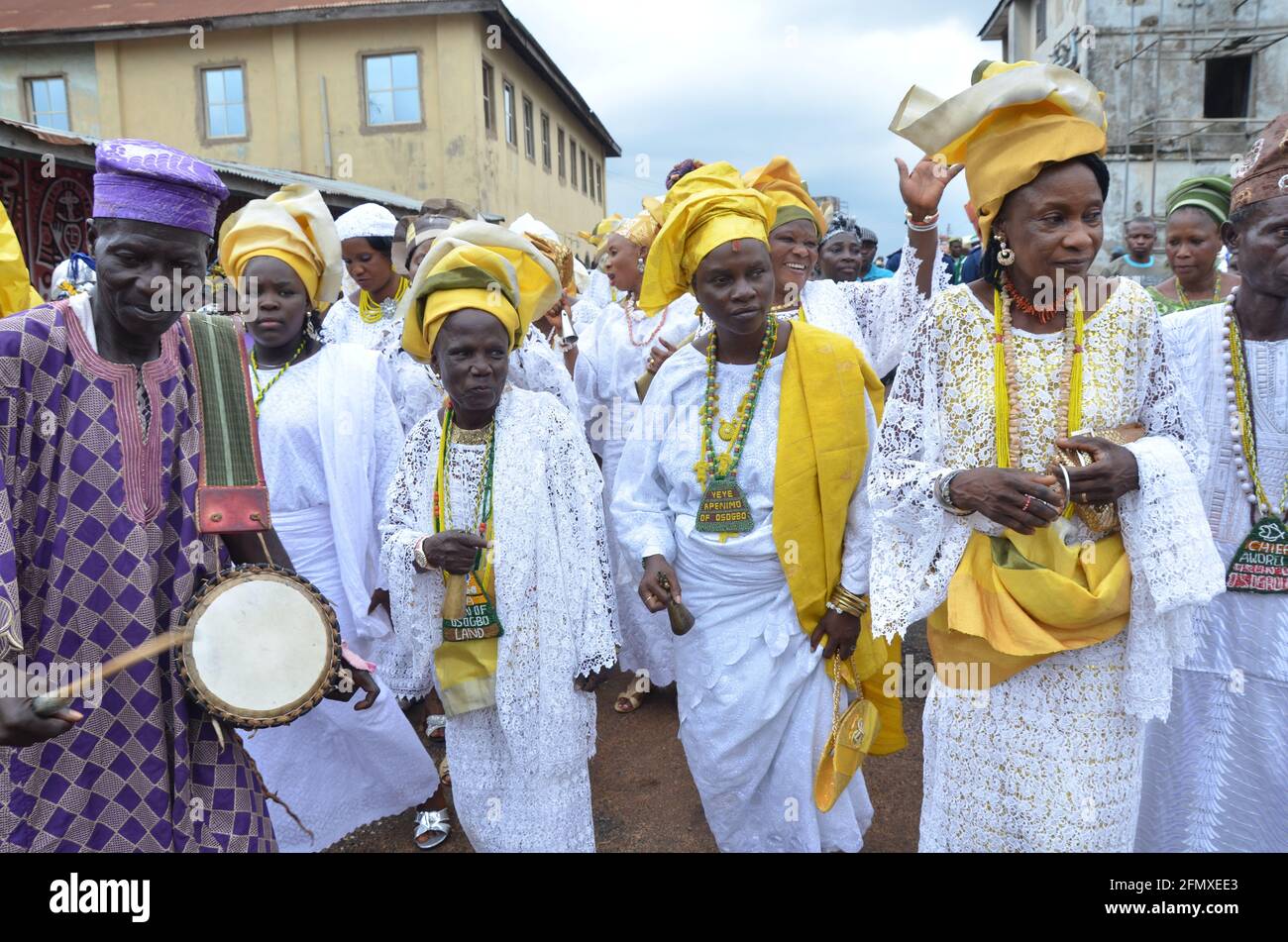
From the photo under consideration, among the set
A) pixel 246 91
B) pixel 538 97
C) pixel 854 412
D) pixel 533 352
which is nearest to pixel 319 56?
pixel 246 91

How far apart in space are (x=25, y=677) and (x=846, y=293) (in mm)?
3676

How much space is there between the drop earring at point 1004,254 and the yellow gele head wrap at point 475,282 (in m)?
1.60

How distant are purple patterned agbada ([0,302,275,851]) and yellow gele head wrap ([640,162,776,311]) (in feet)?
5.40

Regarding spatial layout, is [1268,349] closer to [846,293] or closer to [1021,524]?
[1021,524]

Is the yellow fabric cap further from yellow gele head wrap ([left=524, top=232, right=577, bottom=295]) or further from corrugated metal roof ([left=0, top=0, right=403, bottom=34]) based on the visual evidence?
corrugated metal roof ([left=0, top=0, right=403, bottom=34])

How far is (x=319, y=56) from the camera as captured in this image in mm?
19453

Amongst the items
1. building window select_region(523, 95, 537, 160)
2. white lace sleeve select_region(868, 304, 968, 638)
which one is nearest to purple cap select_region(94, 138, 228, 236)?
white lace sleeve select_region(868, 304, 968, 638)

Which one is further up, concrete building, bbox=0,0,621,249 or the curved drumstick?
concrete building, bbox=0,0,621,249

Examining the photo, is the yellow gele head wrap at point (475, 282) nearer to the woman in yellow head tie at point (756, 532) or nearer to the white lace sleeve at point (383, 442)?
the woman in yellow head tie at point (756, 532)

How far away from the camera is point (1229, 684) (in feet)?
8.89

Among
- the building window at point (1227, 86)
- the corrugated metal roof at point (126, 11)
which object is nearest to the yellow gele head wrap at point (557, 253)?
the corrugated metal roof at point (126, 11)

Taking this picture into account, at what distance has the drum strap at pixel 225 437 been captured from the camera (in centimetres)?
242

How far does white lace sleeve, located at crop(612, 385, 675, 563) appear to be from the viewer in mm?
3217

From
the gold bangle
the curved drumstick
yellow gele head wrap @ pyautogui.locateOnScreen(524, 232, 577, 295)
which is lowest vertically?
the gold bangle
